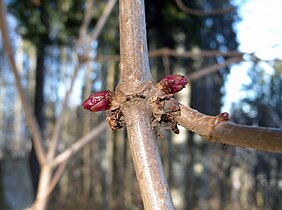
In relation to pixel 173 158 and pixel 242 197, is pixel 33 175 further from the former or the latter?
pixel 242 197

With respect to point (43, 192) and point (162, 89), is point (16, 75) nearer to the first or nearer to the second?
point (43, 192)

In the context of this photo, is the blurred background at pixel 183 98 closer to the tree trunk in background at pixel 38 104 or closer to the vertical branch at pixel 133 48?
the tree trunk in background at pixel 38 104

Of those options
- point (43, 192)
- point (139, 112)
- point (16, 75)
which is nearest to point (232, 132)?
point (139, 112)

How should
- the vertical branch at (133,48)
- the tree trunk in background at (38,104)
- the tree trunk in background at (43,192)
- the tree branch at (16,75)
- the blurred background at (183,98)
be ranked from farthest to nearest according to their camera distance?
the tree trunk in background at (38,104), the blurred background at (183,98), the tree trunk in background at (43,192), the tree branch at (16,75), the vertical branch at (133,48)

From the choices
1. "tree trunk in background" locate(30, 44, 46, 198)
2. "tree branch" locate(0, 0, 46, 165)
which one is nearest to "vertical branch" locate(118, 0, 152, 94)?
"tree branch" locate(0, 0, 46, 165)

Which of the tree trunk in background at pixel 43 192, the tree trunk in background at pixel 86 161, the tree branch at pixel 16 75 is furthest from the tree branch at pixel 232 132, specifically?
the tree trunk in background at pixel 86 161

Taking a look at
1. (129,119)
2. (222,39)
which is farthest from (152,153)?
(222,39)
